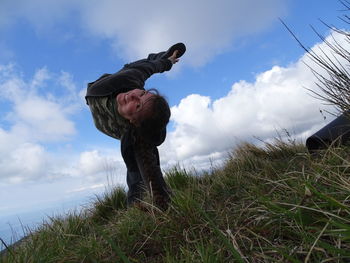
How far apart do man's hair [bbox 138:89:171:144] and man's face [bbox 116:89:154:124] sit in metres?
0.04

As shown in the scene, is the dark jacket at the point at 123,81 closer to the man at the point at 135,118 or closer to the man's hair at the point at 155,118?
the man at the point at 135,118

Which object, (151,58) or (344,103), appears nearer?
(344,103)

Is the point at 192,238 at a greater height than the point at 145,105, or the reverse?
the point at 145,105

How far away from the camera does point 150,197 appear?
112 inches

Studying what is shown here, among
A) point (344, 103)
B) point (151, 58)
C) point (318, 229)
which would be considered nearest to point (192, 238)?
point (318, 229)

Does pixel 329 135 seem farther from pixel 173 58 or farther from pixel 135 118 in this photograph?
pixel 173 58

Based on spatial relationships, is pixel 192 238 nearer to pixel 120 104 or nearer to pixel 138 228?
pixel 138 228

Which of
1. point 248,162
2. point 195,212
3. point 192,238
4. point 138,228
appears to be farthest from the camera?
point 248,162

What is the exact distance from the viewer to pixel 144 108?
3215 millimetres

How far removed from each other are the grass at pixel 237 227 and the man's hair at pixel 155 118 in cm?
81

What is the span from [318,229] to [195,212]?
888 mm

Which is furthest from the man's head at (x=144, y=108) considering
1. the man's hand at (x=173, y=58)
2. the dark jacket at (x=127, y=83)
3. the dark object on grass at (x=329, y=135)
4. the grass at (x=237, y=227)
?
the dark object on grass at (x=329, y=135)

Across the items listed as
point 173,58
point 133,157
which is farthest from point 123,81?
point 173,58

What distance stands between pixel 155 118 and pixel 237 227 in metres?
1.71
